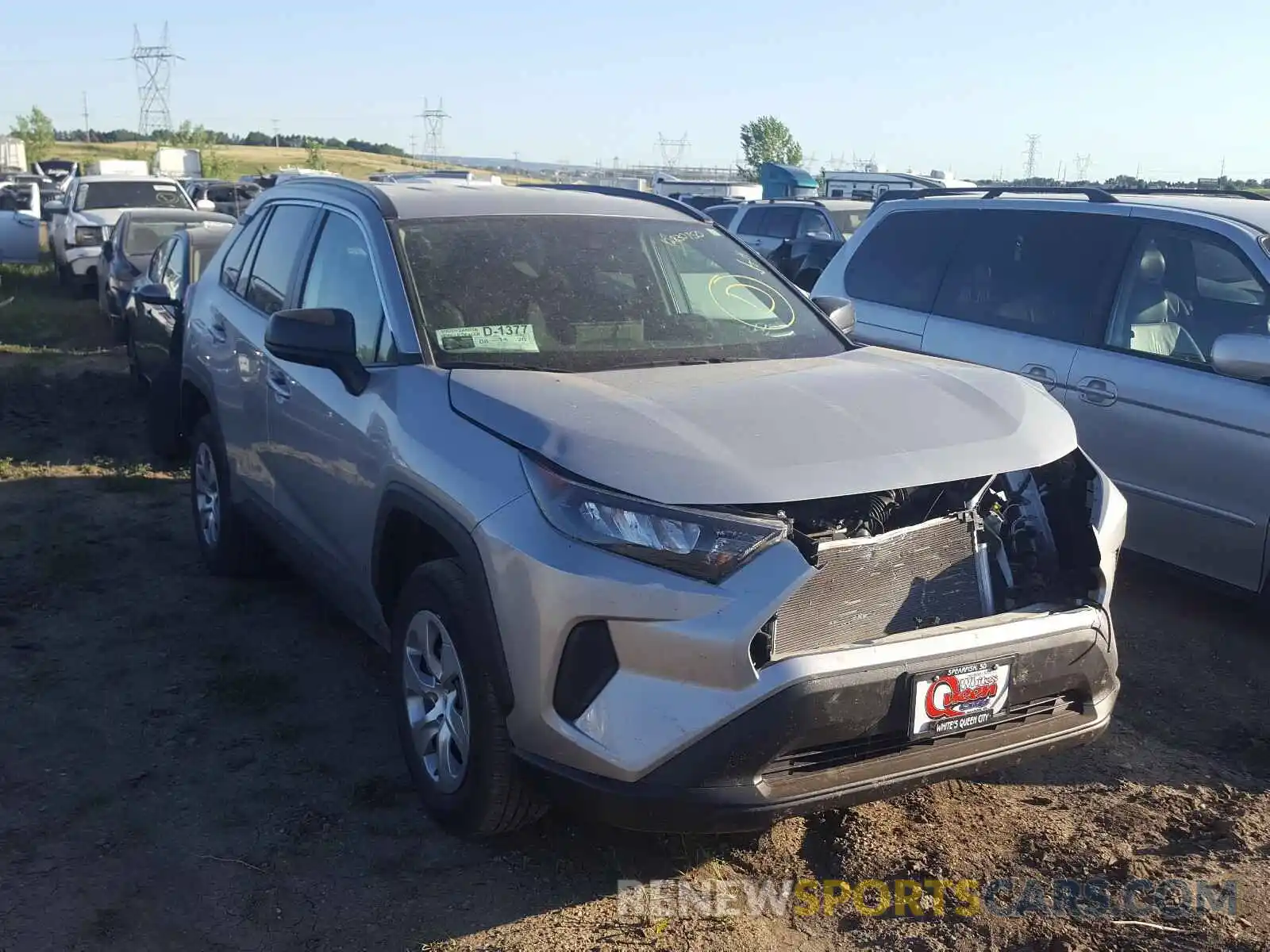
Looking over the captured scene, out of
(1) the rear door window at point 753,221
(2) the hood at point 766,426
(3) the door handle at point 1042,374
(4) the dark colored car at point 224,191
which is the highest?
(4) the dark colored car at point 224,191

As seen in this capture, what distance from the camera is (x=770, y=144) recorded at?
7856 cm

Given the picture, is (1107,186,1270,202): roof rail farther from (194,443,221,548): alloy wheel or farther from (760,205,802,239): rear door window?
(760,205,802,239): rear door window

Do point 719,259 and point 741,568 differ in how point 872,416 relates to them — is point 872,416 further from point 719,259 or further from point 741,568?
point 719,259

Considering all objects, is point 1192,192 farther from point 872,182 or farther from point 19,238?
point 872,182

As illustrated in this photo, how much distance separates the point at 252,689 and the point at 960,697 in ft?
9.07

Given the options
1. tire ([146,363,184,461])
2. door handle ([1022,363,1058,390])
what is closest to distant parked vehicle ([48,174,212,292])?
tire ([146,363,184,461])

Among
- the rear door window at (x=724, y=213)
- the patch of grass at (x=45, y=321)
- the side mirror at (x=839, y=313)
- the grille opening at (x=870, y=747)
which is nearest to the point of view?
the grille opening at (x=870, y=747)

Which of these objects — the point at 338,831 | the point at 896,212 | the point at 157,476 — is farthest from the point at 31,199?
the point at 338,831

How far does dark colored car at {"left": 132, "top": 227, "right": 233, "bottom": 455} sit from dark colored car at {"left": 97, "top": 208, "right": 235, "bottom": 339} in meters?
1.51

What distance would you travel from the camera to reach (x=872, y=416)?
3326mm

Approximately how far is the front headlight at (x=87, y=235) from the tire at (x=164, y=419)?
10425 mm

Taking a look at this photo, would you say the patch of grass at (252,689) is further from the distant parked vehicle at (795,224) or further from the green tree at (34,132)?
the green tree at (34,132)

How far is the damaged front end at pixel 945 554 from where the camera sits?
3033mm

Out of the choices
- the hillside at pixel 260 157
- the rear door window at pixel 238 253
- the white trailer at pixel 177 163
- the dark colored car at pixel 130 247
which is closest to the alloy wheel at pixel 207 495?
the rear door window at pixel 238 253
